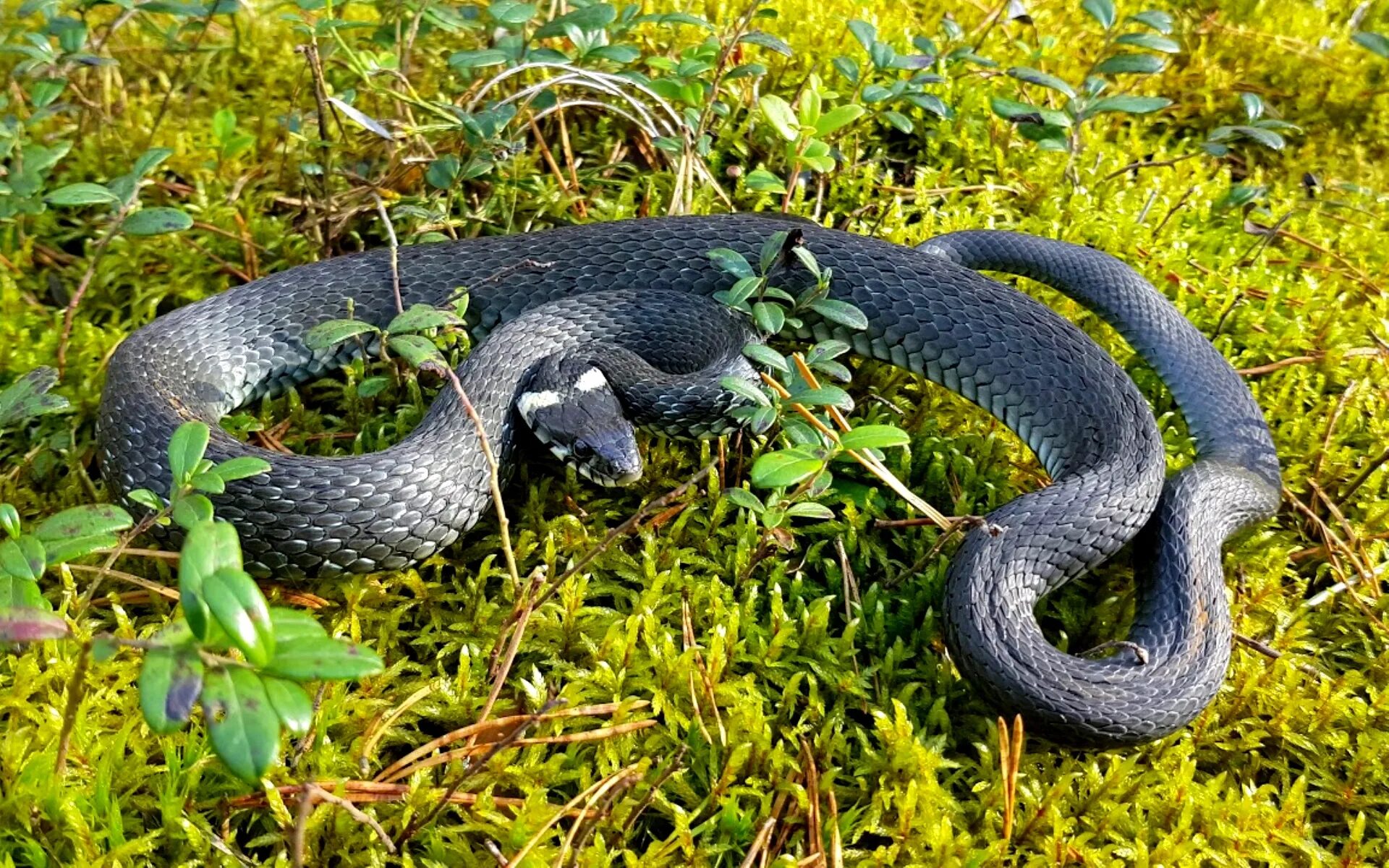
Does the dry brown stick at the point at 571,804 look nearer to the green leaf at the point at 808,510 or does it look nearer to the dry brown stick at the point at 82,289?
the green leaf at the point at 808,510

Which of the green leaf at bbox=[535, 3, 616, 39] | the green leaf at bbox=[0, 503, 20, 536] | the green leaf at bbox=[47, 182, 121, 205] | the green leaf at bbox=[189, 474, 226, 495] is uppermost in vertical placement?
the green leaf at bbox=[535, 3, 616, 39]

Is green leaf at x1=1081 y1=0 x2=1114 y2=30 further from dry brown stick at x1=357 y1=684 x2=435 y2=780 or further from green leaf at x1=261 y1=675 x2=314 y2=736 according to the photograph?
green leaf at x1=261 y1=675 x2=314 y2=736

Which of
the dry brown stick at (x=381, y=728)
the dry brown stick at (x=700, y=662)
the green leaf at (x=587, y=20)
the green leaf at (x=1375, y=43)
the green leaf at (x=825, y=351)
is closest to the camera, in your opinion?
the dry brown stick at (x=381, y=728)

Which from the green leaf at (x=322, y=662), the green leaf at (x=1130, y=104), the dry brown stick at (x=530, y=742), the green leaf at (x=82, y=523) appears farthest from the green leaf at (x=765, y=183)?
the green leaf at (x=322, y=662)

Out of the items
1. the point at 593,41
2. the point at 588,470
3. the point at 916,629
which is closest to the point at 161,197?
the point at 593,41

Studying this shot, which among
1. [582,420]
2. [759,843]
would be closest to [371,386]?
[582,420]

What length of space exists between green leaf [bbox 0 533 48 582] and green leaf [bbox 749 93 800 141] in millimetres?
2377

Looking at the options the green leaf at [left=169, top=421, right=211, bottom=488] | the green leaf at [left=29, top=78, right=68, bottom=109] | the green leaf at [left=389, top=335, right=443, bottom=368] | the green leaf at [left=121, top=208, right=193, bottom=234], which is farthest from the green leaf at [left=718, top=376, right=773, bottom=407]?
the green leaf at [left=29, top=78, right=68, bottom=109]

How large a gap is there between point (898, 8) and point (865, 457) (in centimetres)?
318

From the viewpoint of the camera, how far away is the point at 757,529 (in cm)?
302

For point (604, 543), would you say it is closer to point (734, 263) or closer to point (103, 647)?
point (734, 263)

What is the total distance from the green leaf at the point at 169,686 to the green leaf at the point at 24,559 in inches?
27.1

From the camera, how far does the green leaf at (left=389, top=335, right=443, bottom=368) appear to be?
279 cm

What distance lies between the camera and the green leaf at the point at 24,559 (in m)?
2.09
